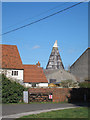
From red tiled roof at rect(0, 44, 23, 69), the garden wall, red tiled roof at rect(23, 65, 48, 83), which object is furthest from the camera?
red tiled roof at rect(23, 65, 48, 83)

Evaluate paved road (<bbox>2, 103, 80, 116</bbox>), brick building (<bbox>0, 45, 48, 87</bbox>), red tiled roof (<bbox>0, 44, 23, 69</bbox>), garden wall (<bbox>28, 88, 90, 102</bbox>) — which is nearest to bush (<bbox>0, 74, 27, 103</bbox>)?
garden wall (<bbox>28, 88, 90, 102</bbox>)

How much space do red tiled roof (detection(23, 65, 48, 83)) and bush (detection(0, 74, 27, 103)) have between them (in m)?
20.7

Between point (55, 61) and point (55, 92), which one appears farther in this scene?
point (55, 61)

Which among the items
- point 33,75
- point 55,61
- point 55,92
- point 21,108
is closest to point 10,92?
point 55,92

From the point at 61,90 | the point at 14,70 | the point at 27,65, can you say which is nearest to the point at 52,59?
the point at 27,65

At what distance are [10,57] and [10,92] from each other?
2067 cm

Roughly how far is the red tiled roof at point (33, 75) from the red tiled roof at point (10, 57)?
4.00 m

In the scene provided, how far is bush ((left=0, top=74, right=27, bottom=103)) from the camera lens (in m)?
26.8

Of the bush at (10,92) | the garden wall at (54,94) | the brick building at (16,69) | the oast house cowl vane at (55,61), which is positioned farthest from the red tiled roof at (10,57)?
the oast house cowl vane at (55,61)

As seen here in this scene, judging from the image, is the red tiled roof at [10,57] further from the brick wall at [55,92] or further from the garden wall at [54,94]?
the garden wall at [54,94]

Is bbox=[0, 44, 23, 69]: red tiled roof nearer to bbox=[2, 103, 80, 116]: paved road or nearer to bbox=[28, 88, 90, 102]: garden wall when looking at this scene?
bbox=[28, 88, 90, 102]: garden wall

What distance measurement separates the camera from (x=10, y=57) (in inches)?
1853

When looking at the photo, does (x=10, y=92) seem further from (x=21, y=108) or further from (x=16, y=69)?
(x=16, y=69)

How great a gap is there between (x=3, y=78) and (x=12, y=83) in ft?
4.38
